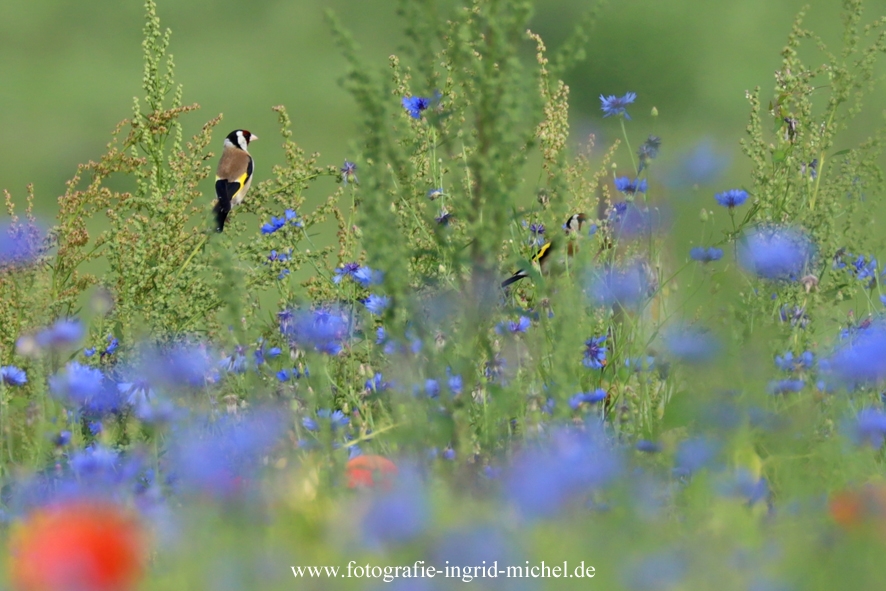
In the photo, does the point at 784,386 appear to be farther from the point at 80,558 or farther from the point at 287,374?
the point at 80,558

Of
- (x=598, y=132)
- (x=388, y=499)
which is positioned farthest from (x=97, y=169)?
(x=388, y=499)

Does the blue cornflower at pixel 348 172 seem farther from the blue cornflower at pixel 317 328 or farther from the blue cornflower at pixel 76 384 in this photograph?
the blue cornflower at pixel 76 384

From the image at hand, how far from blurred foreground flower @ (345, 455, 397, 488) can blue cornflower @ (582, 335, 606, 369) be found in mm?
744

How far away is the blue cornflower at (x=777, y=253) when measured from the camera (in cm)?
164

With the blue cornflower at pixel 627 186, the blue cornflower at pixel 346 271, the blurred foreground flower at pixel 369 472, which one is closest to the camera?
the blurred foreground flower at pixel 369 472

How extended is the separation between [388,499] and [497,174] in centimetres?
85

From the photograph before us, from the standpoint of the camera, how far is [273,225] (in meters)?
2.97

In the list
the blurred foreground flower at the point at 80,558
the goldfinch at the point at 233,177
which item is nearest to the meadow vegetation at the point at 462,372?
the blurred foreground flower at the point at 80,558

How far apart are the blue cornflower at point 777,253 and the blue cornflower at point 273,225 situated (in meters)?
1.26

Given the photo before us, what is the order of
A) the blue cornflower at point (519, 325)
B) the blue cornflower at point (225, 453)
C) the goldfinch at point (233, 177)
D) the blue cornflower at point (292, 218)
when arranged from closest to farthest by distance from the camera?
the blue cornflower at point (225, 453) → the blue cornflower at point (519, 325) → the blue cornflower at point (292, 218) → the goldfinch at point (233, 177)

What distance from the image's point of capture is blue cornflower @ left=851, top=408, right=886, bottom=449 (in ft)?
4.76

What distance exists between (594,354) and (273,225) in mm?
1112

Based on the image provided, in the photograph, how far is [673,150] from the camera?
230cm

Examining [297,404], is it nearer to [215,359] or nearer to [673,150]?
[215,359]
